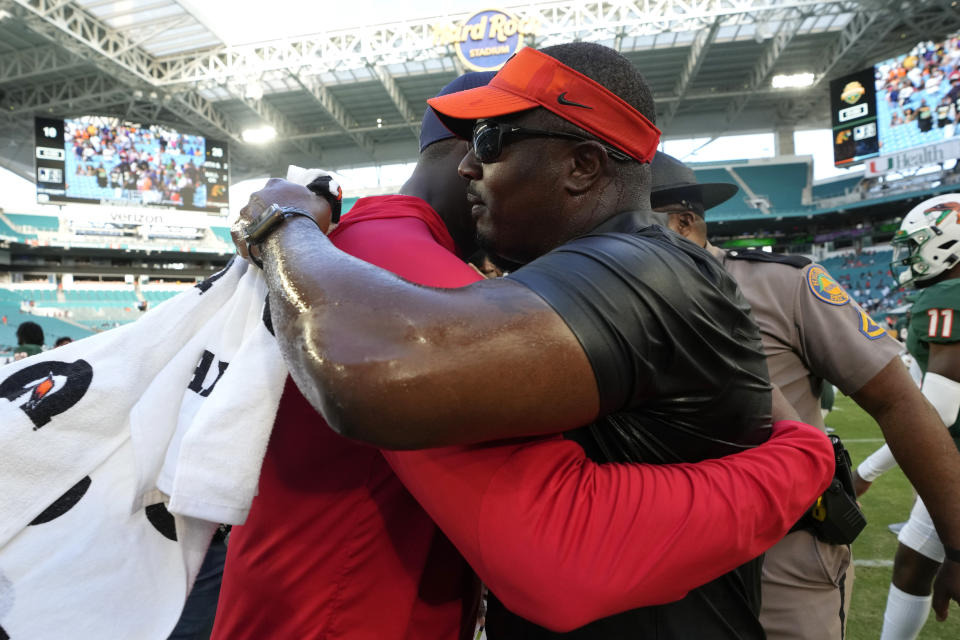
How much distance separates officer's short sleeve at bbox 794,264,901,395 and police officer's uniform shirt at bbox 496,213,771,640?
107 centimetres

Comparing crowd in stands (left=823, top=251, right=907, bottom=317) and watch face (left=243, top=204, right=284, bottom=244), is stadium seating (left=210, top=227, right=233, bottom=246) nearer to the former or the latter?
crowd in stands (left=823, top=251, right=907, bottom=317)

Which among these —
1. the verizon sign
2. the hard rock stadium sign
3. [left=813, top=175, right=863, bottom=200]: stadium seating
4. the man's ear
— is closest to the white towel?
the man's ear

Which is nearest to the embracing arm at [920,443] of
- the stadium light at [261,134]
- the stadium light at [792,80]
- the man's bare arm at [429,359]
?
the man's bare arm at [429,359]

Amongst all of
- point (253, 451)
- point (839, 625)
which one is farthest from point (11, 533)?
point (839, 625)

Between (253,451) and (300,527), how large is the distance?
0.23 m

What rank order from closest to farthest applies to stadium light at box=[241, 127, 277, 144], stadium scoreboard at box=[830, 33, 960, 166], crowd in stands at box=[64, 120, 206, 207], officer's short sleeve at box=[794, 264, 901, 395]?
officer's short sleeve at box=[794, 264, 901, 395] < stadium scoreboard at box=[830, 33, 960, 166] < crowd in stands at box=[64, 120, 206, 207] < stadium light at box=[241, 127, 277, 144]

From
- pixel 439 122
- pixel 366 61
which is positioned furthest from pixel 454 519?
pixel 366 61

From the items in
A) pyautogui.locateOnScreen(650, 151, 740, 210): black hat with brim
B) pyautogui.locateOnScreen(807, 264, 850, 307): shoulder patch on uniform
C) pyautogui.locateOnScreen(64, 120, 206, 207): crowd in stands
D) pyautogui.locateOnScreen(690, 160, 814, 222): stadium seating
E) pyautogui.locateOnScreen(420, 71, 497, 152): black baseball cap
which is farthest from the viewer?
pyautogui.locateOnScreen(690, 160, 814, 222): stadium seating

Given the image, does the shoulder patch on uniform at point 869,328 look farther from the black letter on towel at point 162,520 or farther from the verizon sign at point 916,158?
the verizon sign at point 916,158

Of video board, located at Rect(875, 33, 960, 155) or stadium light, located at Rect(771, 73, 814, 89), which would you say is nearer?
video board, located at Rect(875, 33, 960, 155)

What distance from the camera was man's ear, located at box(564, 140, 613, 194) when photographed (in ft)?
3.44

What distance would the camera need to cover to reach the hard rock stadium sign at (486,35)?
17062 mm

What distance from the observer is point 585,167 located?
1063mm

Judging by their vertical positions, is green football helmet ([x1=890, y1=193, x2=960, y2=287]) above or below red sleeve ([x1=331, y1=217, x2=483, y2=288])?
above
